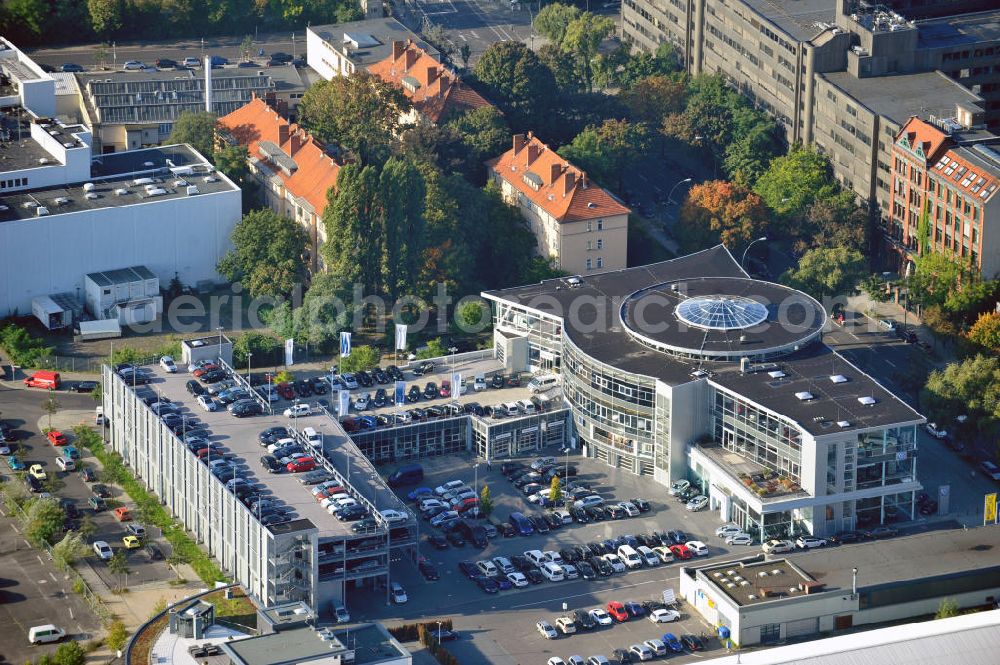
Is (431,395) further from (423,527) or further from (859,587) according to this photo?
(859,587)

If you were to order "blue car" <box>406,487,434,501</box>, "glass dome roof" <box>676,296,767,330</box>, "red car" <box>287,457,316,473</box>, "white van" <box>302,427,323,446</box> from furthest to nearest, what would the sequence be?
"glass dome roof" <box>676,296,767,330</box> → "blue car" <box>406,487,434,501</box> → "white van" <box>302,427,323,446</box> → "red car" <box>287,457,316,473</box>

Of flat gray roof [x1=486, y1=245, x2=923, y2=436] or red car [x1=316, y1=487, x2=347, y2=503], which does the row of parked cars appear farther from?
flat gray roof [x1=486, y1=245, x2=923, y2=436]

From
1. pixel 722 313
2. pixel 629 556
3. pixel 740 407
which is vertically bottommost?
pixel 629 556

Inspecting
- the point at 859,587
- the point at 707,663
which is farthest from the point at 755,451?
the point at 707,663

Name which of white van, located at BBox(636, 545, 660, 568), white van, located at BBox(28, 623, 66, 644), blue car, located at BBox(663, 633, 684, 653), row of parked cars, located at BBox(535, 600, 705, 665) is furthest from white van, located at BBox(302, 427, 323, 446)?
blue car, located at BBox(663, 633, 684, 653)

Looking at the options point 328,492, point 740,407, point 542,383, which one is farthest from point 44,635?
point 740,407

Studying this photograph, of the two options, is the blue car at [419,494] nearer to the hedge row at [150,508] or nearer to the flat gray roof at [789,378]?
the flat gray roof at [789,378]

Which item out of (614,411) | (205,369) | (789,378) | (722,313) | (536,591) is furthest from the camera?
(205,369)

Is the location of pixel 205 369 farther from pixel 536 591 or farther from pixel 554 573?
pixel 536 591

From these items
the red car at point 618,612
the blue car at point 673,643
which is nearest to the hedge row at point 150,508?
the red car at point 618,612
